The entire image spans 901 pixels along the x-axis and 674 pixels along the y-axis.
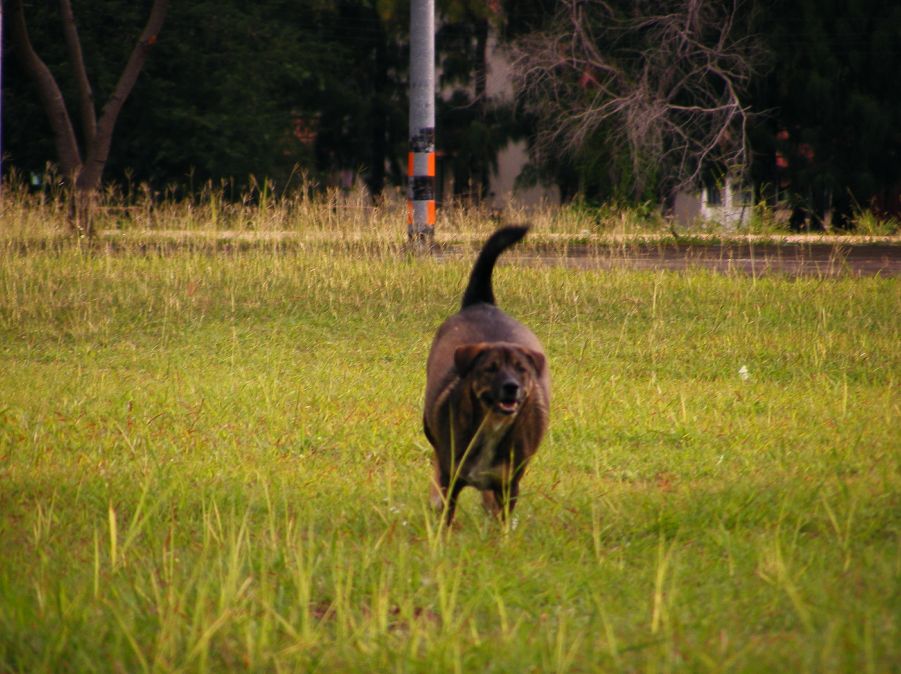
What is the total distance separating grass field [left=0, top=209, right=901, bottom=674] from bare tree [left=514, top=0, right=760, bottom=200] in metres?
12.3

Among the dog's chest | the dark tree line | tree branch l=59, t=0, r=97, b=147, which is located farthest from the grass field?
tree branch l=59, t=0, r=97, b=147

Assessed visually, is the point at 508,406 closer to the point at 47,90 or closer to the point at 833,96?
the point at 47,90

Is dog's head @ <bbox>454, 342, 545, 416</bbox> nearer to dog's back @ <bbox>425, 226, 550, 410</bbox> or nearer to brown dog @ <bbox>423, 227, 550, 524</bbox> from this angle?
brown dog @ <bbox>423, 227, 550, 524</bbox>

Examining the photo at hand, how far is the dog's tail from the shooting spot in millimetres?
5422

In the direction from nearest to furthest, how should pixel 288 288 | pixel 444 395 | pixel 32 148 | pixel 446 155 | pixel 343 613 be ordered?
pixel 343 613, pixel 444 395, pixel 288 288, pixel 32 148, pixel 446 155

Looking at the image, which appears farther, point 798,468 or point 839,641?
point 798,468

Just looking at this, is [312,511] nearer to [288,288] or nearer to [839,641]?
[839,641]

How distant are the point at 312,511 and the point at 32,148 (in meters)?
29.9

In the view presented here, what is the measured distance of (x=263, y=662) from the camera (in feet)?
9.69

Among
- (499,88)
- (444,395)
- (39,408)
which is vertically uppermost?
(499,88)

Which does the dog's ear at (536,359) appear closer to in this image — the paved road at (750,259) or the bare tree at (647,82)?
the paved road at (750,259)

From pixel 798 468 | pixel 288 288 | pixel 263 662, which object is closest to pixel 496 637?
pixel 263 662

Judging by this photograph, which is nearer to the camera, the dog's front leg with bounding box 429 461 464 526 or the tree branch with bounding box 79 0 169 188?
the dog's front leg with bounding box 429 461 464 526

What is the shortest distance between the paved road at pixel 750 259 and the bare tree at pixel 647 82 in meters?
5.61
